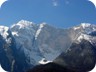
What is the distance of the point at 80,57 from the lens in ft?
9.00

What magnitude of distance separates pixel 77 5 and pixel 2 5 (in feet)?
2.84

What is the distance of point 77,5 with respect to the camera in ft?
10.0

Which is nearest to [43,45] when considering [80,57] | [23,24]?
[23,24]

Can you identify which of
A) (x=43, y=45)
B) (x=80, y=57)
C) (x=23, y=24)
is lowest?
(x=80, y=57)

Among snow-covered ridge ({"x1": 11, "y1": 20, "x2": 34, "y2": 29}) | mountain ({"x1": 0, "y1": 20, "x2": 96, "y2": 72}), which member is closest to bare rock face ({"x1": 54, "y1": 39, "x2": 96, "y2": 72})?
mountain ({"x1": 0, "y1": 20, "x2": 96, "y2": 72})

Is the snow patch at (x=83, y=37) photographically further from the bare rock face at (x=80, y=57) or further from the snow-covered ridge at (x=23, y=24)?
the snow-covered ridge at (x=23, y=24)

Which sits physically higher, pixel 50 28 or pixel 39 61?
pixel 50 28

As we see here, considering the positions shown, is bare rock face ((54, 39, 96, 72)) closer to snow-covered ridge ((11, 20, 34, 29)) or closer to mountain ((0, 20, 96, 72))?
mountain ((0, 20, 96, 72))

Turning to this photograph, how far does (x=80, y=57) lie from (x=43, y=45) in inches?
17.5

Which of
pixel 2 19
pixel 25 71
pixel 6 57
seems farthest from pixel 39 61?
pixel 2 19

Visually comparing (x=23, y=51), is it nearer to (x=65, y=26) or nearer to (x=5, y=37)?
(x=5, y=37)

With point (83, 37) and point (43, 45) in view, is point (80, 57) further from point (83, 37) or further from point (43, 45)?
point (43, 45)

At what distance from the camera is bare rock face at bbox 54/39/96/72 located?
104 inches

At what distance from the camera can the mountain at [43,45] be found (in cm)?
271
